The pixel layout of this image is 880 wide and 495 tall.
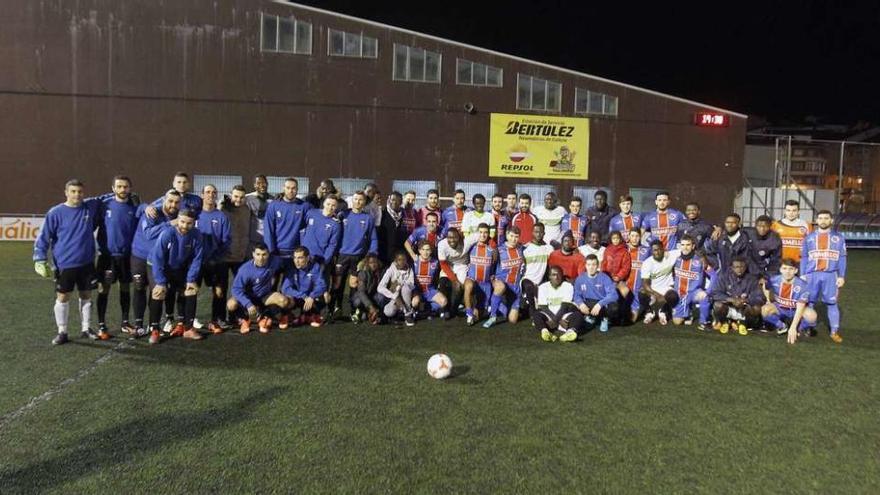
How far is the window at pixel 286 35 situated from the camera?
2017cm

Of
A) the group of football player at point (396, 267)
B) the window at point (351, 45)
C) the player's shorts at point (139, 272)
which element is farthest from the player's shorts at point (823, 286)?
the window at point (351, 45)

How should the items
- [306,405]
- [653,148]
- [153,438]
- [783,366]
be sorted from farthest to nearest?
[653,148]
[783,366]
[306,405]
[153,438]

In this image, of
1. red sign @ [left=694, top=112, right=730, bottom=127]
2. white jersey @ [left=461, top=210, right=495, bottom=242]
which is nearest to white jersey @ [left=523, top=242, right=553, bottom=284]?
white jersey @ [left=461, top=210, right=495, bottom=242]

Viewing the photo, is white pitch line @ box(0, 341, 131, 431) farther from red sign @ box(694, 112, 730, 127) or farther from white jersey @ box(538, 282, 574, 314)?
red sign @ box(694, 112, 730, 127)

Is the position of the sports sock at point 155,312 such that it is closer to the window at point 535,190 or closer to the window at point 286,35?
the window at point 286,35

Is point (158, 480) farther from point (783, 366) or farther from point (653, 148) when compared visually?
point (653, 148)

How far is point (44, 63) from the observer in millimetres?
19547

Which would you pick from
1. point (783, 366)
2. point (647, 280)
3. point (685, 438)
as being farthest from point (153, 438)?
point (647, 280)

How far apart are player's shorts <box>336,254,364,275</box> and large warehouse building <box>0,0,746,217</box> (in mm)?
13769

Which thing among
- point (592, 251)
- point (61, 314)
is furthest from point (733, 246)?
point (61, 314)

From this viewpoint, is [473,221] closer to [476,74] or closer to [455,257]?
[455,257]

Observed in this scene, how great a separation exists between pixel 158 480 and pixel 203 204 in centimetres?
449

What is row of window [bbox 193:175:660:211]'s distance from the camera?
67.4ft

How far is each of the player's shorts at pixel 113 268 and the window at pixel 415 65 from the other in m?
16.0
